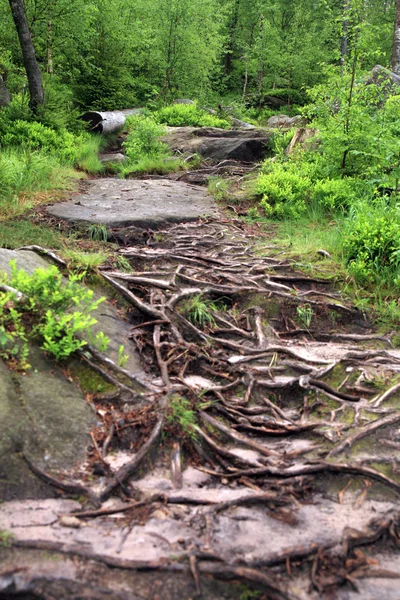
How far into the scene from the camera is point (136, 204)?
8.45 meters

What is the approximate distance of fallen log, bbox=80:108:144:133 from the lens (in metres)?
14.5

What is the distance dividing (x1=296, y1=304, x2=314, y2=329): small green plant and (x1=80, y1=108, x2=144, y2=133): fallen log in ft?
37.3

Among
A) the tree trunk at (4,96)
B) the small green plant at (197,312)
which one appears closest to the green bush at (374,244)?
the small green plant at (197,312)

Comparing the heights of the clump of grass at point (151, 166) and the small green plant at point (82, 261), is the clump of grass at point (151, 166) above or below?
below

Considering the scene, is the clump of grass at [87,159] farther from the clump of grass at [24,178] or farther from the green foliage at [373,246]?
the green foliage at [373,246]

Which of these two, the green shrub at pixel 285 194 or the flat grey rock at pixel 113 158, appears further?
the flat grey rock at pixel 113 158

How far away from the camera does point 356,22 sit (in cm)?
809

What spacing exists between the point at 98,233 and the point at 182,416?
396 cm

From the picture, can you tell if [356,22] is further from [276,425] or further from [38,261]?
[276,425]

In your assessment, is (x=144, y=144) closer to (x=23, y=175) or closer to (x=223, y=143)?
(x=223, y=143)

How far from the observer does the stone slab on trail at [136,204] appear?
732cm

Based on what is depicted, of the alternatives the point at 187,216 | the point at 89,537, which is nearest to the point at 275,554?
the point at 89,537

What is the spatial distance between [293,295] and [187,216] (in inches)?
128

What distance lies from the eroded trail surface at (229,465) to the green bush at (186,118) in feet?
43.2
